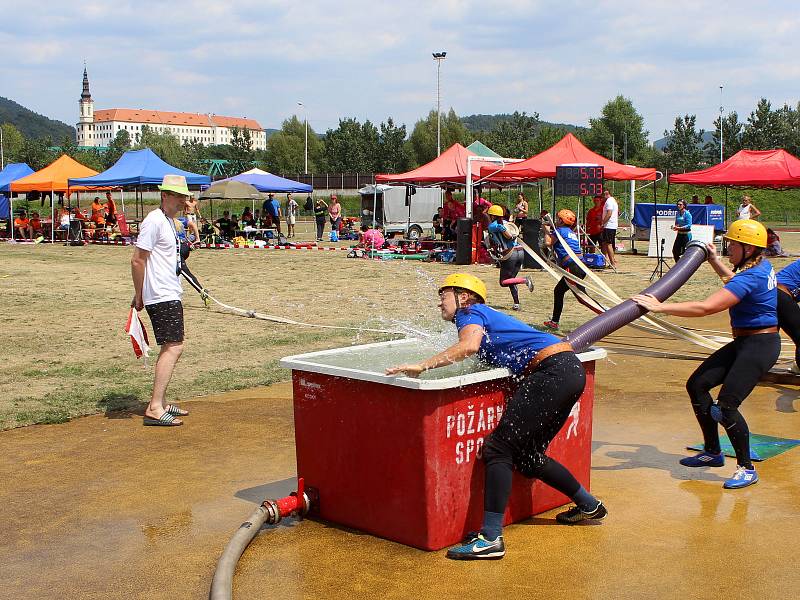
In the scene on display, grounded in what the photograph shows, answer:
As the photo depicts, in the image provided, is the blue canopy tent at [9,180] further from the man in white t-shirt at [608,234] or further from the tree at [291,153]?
the tree at [291,153]

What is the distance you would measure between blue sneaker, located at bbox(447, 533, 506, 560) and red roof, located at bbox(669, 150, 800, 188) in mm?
24935

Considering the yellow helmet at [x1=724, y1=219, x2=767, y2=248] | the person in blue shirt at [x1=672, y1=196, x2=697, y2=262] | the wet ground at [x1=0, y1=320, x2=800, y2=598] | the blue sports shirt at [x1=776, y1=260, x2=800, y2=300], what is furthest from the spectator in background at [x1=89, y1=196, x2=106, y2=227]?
the yellow helmet at [x1=724, y1=219, x2=767, y2=248]

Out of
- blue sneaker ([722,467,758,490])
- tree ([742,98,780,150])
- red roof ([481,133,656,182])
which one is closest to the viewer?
blue sneaker ([722,467,758,490])

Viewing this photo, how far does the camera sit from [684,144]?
91750mm

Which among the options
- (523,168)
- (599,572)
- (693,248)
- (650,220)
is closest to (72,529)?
(599,572)

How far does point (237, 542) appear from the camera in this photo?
190 inches

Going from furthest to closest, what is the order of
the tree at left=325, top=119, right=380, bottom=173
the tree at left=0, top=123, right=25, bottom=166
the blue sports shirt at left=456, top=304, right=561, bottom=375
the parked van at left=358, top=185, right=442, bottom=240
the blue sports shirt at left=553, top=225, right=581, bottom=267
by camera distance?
the tree at left=0, top=123, right=25, bottom=166 < the tree at left=325, top=119, right=380, bottom=173 < the parked van at left=358, top=185, right=442, bottom=240 < the blue sports shirt at left=553, top=225, right=581, bottom=267 < the blue sports shirt at left=456, top=304, right=561, bottom=375

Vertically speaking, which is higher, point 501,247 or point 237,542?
point 501,247

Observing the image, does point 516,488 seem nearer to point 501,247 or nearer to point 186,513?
point 186,513

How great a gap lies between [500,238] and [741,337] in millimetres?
8844

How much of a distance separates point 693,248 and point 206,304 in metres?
10.2

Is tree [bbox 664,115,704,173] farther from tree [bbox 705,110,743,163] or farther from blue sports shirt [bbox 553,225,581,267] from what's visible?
blue sports shirt [bbox 553,225,581,267]

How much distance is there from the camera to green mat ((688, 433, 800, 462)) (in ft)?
22.0

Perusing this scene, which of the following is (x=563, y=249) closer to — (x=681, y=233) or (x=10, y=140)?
(x=681, y=233)
